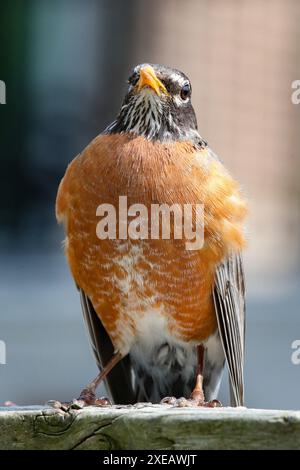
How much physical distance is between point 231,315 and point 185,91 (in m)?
1.04

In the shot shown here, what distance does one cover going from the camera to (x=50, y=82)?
36.7ft

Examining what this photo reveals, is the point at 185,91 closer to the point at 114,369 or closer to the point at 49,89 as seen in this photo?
the point at 114,369

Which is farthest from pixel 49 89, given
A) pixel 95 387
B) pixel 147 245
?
pixel 95 387

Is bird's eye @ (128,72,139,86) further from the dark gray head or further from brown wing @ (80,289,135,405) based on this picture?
brown wing @ (80,289,135,405)

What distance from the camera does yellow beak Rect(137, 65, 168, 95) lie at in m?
4.30

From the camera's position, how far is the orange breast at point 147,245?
14.1ft

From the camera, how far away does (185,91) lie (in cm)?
458

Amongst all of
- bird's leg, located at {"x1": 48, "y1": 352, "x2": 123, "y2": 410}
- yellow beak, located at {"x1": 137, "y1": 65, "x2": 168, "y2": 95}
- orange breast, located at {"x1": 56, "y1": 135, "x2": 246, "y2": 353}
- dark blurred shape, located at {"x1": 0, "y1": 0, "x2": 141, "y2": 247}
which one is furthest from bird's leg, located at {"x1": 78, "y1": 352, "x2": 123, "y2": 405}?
dark blurred shape, located at {"x1": 0, "y1": 0, "x2": 141, "y2": 247}

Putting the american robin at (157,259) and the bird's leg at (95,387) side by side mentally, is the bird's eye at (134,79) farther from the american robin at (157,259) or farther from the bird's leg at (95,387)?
the bird's leg at (95,387)

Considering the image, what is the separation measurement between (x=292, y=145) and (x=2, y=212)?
128 inches

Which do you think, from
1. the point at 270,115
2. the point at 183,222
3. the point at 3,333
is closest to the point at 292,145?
the point at 270,115

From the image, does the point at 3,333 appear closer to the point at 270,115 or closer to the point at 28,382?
the point at 28,382

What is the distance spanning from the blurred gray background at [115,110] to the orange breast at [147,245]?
5.56 m
